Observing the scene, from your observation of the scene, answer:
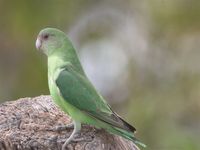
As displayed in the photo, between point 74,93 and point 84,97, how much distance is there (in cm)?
7

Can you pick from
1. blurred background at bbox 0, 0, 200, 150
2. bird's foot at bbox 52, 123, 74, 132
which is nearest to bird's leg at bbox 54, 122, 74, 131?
bird's foot at bbox 52, 123, 74, 132

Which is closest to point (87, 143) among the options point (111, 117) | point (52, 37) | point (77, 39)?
point (111, 117)

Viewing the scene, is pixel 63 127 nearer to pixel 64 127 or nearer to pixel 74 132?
pixel 64 127

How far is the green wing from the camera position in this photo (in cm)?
513

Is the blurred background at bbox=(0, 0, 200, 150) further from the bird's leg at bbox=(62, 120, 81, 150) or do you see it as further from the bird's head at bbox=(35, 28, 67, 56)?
the bird's leg at bbox=(62, 120, 81, 150)

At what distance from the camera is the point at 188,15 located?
33.1ft

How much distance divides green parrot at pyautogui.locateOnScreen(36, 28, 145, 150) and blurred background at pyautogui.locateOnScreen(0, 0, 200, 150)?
416cm

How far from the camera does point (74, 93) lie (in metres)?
5.22

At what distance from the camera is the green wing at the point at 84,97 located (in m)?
5.13

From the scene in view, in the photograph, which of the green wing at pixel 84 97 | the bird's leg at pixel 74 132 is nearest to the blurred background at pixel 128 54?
the green wing at pixel 84 97

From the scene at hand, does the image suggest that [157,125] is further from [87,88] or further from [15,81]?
[87,88]

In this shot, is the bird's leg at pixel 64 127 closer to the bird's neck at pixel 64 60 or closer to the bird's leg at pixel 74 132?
the bird's leg at pixel 74 132

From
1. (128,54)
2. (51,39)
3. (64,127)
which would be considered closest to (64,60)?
(51,39)

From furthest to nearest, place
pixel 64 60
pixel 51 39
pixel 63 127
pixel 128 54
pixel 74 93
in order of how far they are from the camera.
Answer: pixel 128 54 → pixel 51 39 → pixel 64 60 → pixel 74 93 → pixel 63 127
